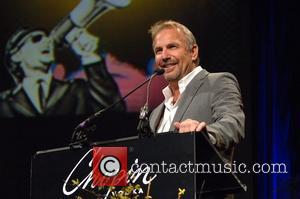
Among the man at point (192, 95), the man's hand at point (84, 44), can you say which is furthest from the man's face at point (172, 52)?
the man's hand at point (84, 44)

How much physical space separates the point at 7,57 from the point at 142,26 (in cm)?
99

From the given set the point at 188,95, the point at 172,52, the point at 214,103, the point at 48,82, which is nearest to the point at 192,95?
the point at 188,95

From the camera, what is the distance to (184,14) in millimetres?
4062

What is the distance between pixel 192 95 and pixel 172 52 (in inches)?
10.0

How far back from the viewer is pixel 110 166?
5.82ft

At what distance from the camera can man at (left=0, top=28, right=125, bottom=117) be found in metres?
4.04

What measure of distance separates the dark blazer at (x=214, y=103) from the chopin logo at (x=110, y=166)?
44 cm

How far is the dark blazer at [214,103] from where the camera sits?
2.10 meters

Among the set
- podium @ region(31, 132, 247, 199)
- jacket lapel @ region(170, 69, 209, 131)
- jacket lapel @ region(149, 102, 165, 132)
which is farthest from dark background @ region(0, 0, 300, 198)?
podium @ region(31, 132, 247, 199)

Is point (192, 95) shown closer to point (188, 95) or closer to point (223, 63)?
point (188, 95)

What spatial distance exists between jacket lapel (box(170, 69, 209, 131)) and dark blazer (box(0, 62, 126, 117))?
64.0 inches

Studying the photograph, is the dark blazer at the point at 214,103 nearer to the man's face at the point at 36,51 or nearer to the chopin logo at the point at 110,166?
the chopin logo at the point at 110,166

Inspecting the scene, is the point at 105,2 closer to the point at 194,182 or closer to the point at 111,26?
the point at 111,26
